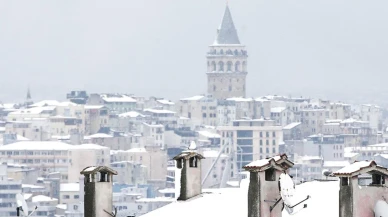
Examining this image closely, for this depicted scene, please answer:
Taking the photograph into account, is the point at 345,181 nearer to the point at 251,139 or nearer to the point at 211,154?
the point at 211,154

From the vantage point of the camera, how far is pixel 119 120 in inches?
7096

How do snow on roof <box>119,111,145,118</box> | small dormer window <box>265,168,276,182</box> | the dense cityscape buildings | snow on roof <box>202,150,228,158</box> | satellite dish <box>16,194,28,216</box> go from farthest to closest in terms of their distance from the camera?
snow on roof <box>119,111,145,118</box>
snow on roof <box>202,150,228,158</box>
the dense cityscape buildings
satellite dish <box>16,194,28,216</box>
small dormer window <box>265,168,276,182</box>

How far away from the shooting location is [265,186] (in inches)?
490

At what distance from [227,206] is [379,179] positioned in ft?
6.23

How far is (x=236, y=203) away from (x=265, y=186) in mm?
1509

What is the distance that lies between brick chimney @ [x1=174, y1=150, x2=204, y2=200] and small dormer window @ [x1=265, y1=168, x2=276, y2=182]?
9.49 ft

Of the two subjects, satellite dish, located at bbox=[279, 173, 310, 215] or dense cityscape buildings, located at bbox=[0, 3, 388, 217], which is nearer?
satellite dish, located at bbox=[279, 173, 310, 215]

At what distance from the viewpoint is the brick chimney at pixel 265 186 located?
1234 centimetres

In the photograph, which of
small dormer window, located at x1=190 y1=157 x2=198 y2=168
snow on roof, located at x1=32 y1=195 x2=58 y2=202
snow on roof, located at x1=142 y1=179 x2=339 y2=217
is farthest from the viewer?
snow on roof, located at x1=32 y1=195 x2=58 y2=202

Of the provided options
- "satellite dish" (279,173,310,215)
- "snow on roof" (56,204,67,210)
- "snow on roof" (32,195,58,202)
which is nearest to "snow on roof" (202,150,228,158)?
"snow on roof" (32,195,58,202)

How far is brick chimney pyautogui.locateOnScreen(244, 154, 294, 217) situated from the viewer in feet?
40.5

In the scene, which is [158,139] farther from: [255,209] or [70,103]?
[255,209]

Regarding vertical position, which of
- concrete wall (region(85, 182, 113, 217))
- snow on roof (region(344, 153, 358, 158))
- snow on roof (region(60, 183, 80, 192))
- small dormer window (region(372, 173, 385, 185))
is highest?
small dormer window (region(372, 173, 385, 185))

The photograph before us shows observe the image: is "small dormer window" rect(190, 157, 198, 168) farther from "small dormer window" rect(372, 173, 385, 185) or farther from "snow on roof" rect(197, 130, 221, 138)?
"snow on roof" rect(197, 130, 221, 138)
